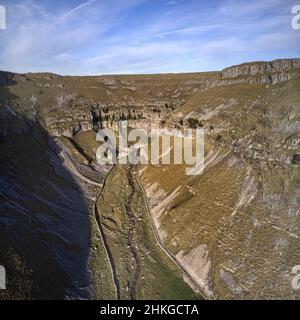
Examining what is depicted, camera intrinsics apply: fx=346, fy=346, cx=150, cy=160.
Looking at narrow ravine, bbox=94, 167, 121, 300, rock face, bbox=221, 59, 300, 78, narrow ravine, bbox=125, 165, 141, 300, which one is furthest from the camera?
rock face, bbox=221, 59, 300, 78

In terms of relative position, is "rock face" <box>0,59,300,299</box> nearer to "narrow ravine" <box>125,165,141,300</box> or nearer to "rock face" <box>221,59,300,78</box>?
"rock face" <box>221,59,300,78</box>

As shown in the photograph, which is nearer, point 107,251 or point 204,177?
point 107,251

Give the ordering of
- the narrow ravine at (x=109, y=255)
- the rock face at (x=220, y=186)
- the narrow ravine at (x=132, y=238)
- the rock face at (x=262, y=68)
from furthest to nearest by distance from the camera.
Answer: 1. the rock face at (x=262, y=68)
2. the narrow ravine at (x=132, y=238)
3. the narrow ravine at (x=109, y=255)
4. the rock face at (x=220, y=186)

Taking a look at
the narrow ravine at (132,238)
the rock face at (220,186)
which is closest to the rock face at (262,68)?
the rock face at (220,186)

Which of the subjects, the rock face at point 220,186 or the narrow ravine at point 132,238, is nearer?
the rock face at point 220,186

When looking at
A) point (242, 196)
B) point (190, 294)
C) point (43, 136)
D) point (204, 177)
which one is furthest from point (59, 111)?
point (190, 294)

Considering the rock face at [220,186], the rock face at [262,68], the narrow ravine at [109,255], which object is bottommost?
the narrow ravine at [109,255]

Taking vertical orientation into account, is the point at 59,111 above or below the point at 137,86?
below

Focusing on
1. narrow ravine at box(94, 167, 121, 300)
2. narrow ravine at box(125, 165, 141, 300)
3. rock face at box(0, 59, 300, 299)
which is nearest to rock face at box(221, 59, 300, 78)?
rock face at box(0, 59, 300, 299)

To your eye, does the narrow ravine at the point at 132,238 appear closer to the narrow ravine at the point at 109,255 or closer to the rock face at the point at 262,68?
the narrow ravine at the point at 109,255

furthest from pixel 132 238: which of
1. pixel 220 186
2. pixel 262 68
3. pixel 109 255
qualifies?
pixel 262 68

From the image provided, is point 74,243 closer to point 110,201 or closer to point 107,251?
point 107,251
